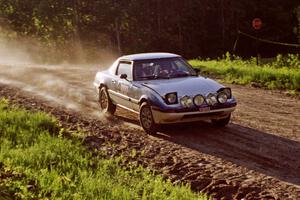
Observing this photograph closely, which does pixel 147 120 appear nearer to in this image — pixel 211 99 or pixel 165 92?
pixel 165 92

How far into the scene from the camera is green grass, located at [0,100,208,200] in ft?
20.3

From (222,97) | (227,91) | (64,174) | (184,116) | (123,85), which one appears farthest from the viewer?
(123,85)

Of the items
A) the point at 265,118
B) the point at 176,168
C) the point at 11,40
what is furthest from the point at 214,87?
the point at 11,40

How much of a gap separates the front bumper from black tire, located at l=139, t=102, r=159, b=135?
169mm

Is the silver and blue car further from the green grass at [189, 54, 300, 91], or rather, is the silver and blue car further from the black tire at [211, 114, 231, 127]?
the green grass at [189, 54, 300, 91]

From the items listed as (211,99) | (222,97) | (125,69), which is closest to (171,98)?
(211,99)

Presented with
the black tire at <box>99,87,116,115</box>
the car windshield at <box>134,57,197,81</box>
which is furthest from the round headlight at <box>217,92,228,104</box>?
the black tire at <box>99,87,116,115</box>

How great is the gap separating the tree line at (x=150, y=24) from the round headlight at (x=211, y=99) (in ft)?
80.4

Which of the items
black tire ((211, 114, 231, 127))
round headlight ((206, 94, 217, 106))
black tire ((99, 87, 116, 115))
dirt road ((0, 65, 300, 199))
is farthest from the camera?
black tire ((99, 87, 116, 115))

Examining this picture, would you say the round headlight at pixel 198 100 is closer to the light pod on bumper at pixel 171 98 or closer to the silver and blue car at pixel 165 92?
the silver and blue car at pixel 165 92

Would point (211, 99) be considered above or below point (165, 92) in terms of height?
below

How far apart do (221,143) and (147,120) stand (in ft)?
5.36

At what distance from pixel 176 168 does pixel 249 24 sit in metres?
43.0

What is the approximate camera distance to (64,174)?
7.00 metres
